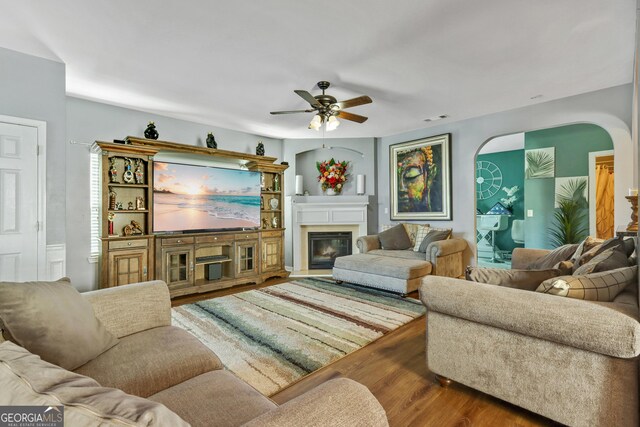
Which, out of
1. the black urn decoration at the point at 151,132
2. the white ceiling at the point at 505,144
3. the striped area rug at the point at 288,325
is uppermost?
the white ceiling at the point at 505,144

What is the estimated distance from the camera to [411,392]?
186 cm

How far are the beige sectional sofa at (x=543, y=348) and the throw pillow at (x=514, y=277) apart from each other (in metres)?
0.15

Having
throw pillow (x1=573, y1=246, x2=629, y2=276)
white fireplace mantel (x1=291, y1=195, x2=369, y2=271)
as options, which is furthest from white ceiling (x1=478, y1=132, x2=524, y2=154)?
throw pillow (x1=573, y1=246, x2=629, y2=276)

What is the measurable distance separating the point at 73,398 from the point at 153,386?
838 mm

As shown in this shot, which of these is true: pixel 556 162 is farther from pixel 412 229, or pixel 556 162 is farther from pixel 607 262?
pixel 607 262

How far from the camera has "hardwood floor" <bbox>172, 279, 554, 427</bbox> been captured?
1.61 meters

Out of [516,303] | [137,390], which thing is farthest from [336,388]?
[516,303]

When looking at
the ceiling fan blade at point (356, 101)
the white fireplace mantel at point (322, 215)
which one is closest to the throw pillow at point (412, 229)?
the white fireplace mantel at point (322, 215)

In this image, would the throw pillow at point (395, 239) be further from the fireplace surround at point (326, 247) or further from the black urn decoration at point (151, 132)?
the black urn decoration at point (151, 132)

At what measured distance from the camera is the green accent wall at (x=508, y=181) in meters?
6.80

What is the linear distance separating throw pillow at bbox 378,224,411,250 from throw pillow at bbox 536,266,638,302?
340 centimetres

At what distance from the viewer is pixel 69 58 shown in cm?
277

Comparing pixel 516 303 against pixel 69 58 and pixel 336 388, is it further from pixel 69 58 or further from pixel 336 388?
pixel 69 58

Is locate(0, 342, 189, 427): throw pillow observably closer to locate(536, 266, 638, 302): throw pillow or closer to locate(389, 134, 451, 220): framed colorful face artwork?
locate(536, 266, 638, 302): throw pillow
